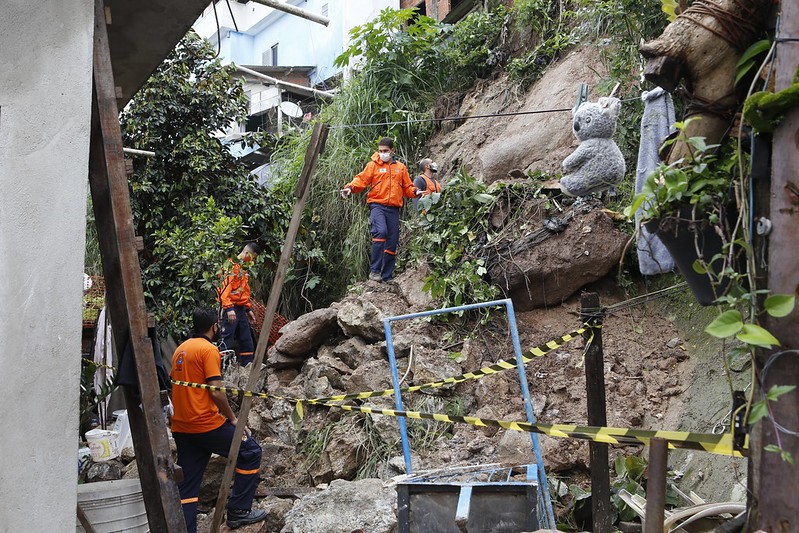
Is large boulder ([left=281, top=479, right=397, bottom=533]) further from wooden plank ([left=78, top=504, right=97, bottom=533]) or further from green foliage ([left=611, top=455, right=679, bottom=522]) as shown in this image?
green foliage ([left=611, top=455, right=679, bottom=522])

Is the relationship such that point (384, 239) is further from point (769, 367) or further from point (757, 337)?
point (757, 337)

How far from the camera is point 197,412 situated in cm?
585

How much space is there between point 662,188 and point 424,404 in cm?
499

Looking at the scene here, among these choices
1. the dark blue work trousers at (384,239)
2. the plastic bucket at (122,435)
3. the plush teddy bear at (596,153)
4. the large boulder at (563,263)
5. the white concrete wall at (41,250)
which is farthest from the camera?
the dark blue work trousers at (384,239)

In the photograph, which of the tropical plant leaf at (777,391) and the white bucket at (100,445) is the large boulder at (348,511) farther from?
the tropical plant leaf at (777,391)

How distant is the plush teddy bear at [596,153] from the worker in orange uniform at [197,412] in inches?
116

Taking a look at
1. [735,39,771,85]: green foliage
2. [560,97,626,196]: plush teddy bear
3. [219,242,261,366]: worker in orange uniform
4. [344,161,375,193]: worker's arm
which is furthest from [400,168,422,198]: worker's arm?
[735,39,771,85]: green foliage

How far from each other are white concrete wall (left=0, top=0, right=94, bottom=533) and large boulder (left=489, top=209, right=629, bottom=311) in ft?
16.9

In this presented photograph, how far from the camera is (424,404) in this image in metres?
7.21

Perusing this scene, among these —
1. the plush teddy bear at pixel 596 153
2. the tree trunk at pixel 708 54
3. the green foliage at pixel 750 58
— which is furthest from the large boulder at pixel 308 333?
the green foliage at pixel 750 58

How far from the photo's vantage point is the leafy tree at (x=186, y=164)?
32.4ft

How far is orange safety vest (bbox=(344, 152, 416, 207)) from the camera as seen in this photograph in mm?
9891

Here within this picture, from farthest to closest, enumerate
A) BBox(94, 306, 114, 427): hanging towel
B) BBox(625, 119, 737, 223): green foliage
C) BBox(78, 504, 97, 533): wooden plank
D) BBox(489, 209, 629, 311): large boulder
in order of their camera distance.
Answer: BBox(94, 306, 114, 427): hanging towel
BBox(489, 209, 629, 311): large boulder
BBox(78, 504, 97, 533): wooden plank
BBox(625, 119, 737, 223): green foliage

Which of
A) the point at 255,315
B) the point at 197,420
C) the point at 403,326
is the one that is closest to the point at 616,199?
the point at 403,326
